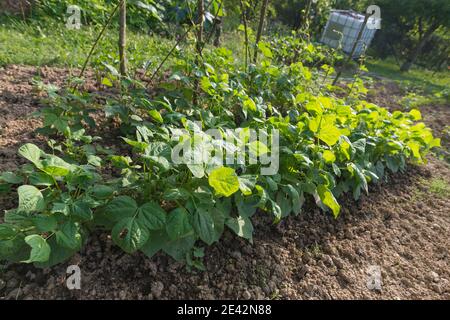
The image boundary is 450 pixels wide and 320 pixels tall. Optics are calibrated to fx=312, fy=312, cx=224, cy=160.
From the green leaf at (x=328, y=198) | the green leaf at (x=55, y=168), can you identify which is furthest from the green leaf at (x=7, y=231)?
the green leaf at (x=328, y=198)

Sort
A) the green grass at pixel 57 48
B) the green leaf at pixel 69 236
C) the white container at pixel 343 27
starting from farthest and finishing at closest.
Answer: the white container at pixel 343 27 → the green grass at pixel 57 48 → the green leaf at pixel 69 236

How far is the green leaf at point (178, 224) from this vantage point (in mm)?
1301

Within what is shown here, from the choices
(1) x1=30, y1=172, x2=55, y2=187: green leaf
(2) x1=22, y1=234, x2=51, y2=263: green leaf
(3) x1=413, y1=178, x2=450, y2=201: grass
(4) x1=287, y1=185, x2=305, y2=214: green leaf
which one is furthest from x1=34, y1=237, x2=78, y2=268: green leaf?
(3) x1=413, y1=178, x2=450, y2=201: grass

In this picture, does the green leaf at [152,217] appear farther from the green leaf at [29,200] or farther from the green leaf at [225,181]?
the green leaf at [29,200]

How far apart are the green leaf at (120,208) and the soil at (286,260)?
0.83ft

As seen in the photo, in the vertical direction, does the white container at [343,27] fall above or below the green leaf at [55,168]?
below

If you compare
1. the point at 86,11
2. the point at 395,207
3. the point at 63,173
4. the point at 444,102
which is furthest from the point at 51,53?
the point at 444,102

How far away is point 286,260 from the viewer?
173 cm

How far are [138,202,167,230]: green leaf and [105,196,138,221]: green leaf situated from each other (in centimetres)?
4

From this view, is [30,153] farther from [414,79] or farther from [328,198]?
[414,79]

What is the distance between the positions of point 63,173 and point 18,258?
0.37 metres

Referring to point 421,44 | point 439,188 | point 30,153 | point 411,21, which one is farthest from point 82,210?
point 411,21

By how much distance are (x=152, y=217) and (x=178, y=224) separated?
0.11 metres

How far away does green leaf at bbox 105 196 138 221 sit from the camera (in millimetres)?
1299
